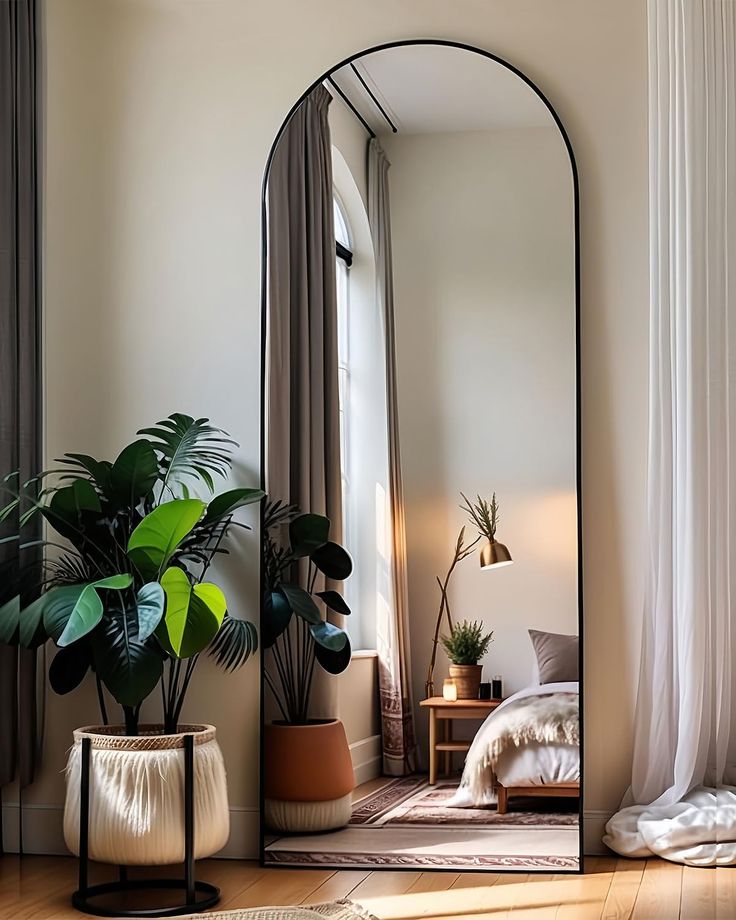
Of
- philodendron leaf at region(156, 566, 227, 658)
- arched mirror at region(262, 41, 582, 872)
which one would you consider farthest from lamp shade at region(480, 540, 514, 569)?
philodendron leaf at region(156, 566, 227, 658)

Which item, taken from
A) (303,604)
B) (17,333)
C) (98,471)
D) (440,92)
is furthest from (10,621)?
(440,92)

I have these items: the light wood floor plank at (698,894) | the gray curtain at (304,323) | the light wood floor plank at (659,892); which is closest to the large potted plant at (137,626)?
the gray curtain at (304,323)

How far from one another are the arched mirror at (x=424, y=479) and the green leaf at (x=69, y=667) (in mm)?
580

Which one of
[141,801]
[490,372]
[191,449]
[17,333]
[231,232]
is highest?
[231,232]

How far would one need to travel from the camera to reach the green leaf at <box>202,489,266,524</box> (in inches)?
135

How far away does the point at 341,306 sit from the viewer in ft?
12.0

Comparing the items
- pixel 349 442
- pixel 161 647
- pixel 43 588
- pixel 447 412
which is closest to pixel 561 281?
pixel 447 412

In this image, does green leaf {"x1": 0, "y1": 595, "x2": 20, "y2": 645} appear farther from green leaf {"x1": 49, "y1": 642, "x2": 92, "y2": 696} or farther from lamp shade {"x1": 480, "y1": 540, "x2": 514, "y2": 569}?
lamp shade {"x1": 480, "y1": 540, "x2": 514, "y2": 569}

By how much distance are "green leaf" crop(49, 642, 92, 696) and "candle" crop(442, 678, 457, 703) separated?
1.03 m

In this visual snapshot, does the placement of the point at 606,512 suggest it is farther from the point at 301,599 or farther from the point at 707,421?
the point at 301,599

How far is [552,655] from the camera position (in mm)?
3502

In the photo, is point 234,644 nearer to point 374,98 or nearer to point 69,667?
point 69,667

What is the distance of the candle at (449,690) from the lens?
3506mm

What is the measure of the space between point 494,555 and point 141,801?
1222 mm
